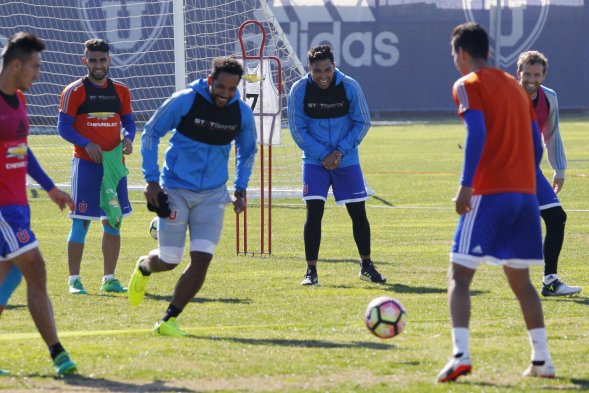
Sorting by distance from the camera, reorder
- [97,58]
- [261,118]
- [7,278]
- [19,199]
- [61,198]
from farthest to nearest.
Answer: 1. [261,118]
2. [97,58]
3. [7,278]
4. [61,198]
5. [19,199]

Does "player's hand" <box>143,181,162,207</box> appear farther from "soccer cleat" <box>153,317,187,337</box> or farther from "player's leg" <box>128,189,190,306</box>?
"soccer cleat" <box>153,317,187,337</box>

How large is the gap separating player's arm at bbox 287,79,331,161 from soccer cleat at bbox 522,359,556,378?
483 centimetres

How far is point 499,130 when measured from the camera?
273 inches

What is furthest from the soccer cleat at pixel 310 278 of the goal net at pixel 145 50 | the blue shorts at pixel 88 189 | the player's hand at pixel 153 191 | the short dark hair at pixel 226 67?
the goal net at pixel 145 50

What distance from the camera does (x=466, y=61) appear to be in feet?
23.0

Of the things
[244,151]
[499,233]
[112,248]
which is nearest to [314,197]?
[112,248]

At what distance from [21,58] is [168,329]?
233cm

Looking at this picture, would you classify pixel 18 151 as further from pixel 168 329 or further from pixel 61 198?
pixel 168 329

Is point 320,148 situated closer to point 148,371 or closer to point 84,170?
point 84,170

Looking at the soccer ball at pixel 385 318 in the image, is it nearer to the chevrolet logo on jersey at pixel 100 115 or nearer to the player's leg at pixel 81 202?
the player's leg at pixel 81 202

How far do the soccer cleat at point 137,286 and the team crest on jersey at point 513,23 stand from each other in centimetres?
4388

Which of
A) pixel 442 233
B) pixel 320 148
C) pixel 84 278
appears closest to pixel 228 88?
pixel 320 148

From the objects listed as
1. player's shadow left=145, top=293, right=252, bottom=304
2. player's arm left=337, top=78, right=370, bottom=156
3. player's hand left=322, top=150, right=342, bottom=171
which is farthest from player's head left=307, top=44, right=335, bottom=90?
player's shadow left=145, top=293, right=252, bottom=304

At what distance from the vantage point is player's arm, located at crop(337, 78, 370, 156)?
1159 centimetres
